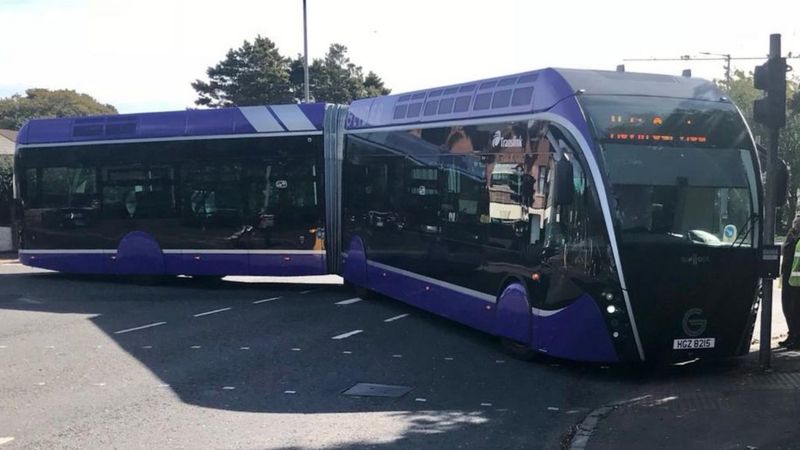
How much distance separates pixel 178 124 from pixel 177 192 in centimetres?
144

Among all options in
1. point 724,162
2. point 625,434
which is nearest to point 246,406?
point 625,434

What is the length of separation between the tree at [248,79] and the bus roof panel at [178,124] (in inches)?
1624

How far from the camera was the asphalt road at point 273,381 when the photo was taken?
7422 mm

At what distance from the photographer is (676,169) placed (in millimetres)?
9344

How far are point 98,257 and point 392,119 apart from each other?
8.00 m

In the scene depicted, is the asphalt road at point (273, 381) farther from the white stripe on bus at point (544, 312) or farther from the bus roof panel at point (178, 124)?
the bus roof panel at point (178, 124)

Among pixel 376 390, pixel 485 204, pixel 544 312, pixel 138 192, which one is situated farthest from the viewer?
pixel 138 192

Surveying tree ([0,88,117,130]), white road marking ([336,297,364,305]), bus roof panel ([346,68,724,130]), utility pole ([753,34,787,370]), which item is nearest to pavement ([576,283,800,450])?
utility pole ([753,34,787,370])

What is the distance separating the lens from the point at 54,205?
61.6ft

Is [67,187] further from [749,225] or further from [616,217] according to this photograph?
[749,225]

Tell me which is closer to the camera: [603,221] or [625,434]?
[625,434]

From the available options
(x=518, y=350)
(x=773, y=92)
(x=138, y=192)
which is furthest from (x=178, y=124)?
(x=773, y=92)

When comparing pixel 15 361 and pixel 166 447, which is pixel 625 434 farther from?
pixel 15 361

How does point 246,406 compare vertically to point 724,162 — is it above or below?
below
